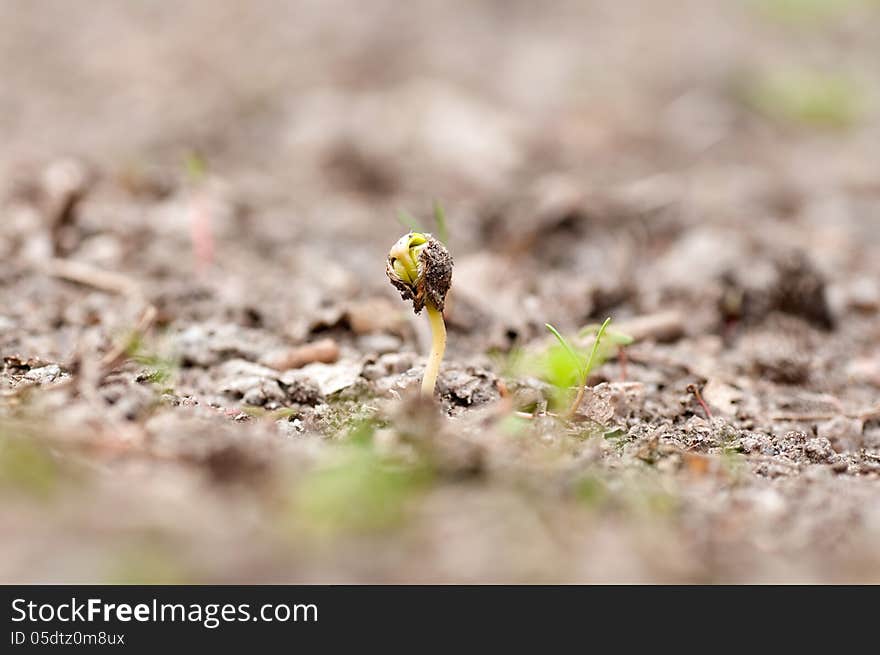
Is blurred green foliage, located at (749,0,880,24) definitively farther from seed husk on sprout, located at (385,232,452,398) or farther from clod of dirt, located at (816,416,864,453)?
seed husk on sprout, located at (385,232,452,398)

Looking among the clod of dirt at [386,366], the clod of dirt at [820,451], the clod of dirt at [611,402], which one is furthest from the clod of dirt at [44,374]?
the clod of dirt at [820,451]

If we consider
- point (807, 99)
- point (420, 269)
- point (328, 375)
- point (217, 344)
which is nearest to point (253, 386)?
point (328, 375)

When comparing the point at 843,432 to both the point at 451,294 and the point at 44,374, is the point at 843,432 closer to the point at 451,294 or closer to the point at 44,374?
the point at 451,294

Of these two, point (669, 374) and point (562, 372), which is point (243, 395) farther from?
point (669, 374)

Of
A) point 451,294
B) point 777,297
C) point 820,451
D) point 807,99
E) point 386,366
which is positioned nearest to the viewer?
point 820,451

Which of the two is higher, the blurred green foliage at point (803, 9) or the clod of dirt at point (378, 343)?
the blurred green foliage at point (803, 9)

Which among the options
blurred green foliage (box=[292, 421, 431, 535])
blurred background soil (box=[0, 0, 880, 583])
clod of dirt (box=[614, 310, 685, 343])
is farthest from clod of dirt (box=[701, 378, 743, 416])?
blurred green foliage (box=[292, 421, 431, 535])

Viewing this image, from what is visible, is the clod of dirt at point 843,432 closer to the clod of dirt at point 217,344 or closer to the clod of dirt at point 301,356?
the clod of dirt at point 301,356

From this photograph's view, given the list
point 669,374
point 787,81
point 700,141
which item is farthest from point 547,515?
point 787,81
